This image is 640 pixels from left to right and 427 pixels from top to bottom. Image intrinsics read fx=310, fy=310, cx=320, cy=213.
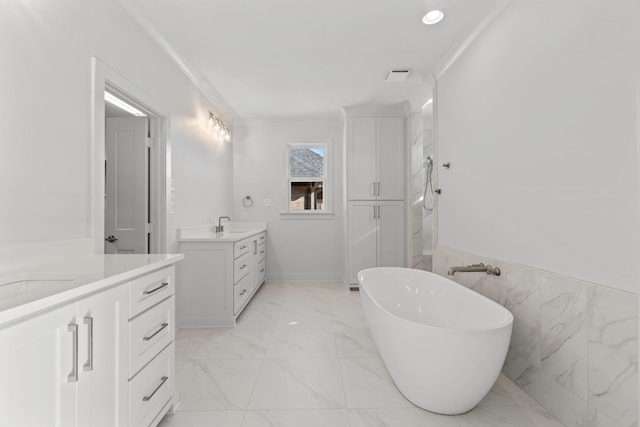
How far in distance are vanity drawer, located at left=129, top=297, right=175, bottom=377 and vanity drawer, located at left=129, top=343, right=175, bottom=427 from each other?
0.15ft

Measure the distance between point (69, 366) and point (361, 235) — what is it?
3658 mm

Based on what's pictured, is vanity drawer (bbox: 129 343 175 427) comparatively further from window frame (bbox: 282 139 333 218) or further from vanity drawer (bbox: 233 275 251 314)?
window frame (bbox: 282 139 333 218)

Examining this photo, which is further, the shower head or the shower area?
the shower area

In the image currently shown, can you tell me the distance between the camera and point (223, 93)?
3707mm

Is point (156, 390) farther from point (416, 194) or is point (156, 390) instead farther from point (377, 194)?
point (416, 194)

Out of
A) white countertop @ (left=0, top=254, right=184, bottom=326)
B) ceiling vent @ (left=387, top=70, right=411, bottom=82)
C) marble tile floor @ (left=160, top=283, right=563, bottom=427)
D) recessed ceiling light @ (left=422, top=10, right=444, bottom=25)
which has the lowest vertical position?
marble tile floor @ (left=160, top=283, right=563, bottom=427)

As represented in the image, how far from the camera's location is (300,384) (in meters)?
1.95

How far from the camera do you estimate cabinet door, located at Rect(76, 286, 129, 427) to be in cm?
100

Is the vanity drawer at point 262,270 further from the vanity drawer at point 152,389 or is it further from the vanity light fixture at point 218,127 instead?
the vanity drawer at point 152,389

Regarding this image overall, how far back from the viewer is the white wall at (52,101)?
1.31m

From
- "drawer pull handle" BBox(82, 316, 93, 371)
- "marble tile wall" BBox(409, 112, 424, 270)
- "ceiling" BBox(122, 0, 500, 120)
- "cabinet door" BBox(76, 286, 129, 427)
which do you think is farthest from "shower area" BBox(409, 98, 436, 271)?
"drawer pull handle" BBox(82, 316, 93, 371)

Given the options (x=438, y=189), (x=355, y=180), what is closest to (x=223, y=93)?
(x=355, y=180)

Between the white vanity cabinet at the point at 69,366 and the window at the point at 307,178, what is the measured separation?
12.4ft

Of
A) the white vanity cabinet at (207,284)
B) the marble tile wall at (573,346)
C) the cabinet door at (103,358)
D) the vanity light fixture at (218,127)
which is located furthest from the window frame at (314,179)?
the cabinet door at (103,358)
